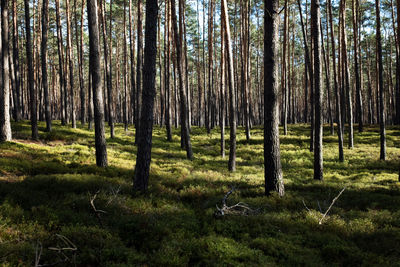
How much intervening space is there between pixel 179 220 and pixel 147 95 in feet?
13.1

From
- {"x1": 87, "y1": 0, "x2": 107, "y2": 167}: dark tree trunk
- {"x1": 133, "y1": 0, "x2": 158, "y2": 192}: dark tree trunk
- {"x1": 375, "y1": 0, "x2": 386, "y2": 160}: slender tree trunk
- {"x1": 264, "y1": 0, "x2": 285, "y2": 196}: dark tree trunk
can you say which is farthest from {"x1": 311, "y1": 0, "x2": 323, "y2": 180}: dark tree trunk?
{"x1": 87, "y1": 0, "x2": 107, "y2": 167}: dark tree trunk

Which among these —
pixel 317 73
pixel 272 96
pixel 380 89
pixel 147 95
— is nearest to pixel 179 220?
pixel 147 95

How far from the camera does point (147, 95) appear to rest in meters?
7.88

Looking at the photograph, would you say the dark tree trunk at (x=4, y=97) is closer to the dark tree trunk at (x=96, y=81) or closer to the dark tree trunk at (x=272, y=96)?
the dark tree trunk at (x=96, y=81)

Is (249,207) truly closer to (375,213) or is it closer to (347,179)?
(375,213)

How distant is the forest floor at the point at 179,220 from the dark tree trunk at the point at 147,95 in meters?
0.65

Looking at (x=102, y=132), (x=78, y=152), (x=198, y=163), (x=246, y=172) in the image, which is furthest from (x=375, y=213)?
(x=78, y=152)

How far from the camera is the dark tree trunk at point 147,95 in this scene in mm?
7680

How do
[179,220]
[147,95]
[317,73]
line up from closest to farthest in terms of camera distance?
[179,220] → [147,95] → [317,73]

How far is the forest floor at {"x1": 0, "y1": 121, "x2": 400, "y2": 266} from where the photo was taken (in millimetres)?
4496

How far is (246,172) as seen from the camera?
12438mm

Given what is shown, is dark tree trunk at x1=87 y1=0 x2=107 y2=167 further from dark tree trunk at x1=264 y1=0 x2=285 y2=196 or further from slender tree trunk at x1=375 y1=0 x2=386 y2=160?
slender tree trunk at x1=375 y1=0 x2=386 y2=160

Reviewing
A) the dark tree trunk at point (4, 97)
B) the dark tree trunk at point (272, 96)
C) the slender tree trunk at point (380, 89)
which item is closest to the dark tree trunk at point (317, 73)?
the dark tree trunk at point (272, 96)

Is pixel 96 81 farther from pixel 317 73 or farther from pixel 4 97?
pixel 317 73
